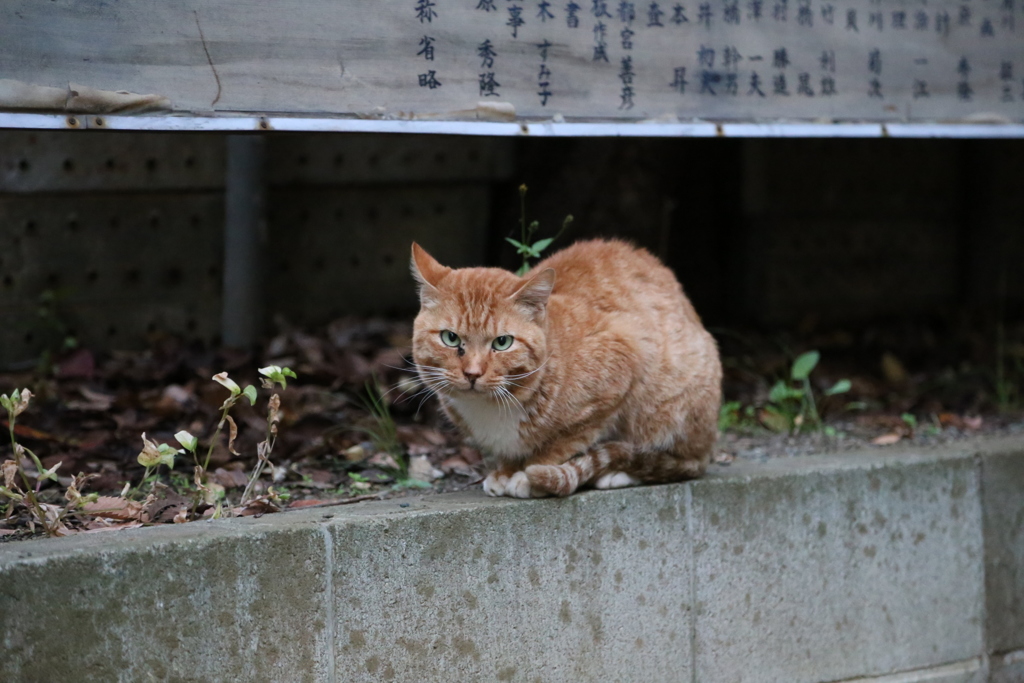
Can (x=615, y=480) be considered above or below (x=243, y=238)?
below

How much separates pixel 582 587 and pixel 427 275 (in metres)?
1.02

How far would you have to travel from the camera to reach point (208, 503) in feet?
9.64

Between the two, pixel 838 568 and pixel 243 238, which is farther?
pixel 243 238

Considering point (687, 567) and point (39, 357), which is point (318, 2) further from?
point (39, 357)

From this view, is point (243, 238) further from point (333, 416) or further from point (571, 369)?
point (571, 369)

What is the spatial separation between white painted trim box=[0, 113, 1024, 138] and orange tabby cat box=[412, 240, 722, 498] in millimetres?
396

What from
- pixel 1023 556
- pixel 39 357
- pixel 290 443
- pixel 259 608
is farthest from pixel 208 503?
pixel 1023 556

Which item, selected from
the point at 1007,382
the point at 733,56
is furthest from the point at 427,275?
the point at 1007,382

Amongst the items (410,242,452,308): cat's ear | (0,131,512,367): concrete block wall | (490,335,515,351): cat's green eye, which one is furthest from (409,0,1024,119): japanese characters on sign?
(0,131,512,367): concrete block wall

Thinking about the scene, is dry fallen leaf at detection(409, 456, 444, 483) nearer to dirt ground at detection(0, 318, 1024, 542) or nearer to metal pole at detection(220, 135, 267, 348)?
dirt ground at detection(0, 318, 1024, 542)

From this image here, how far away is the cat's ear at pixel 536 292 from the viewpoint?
2893 millimetres

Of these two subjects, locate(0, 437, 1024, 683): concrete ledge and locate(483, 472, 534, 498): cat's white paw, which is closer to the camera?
locate(0, 437, 1024, 683): concrete ledge

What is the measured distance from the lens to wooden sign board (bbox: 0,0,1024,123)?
9.17 feet

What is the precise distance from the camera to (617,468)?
315cm
